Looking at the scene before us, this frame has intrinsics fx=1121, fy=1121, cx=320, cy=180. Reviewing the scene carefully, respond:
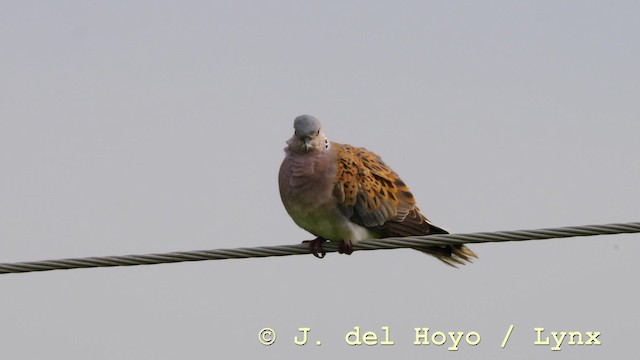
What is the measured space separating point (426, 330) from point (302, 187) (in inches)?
51.1

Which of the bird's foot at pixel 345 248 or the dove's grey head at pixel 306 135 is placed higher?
the dove's grey head at pixel 306 135

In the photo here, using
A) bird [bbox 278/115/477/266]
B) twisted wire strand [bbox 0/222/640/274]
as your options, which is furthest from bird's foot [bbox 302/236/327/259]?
twisted wire strand [bbox 0/222/640/274]

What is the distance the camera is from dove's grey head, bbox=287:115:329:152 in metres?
6.80

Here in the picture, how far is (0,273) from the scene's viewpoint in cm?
548

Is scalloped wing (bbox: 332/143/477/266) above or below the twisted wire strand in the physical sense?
above

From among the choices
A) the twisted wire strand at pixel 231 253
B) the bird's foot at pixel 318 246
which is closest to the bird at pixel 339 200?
the bird's foot at pixel 318 246

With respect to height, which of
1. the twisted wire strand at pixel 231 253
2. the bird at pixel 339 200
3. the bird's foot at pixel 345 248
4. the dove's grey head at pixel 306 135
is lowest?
the twisted wire strand at pixel 231 253

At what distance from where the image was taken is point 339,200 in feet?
22.6

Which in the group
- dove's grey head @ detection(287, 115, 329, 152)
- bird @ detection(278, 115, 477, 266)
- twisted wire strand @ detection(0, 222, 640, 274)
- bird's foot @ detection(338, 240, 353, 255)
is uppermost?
dove's grey head @ detection(287, 115, 329, 152)

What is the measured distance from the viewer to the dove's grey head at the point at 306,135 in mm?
6797

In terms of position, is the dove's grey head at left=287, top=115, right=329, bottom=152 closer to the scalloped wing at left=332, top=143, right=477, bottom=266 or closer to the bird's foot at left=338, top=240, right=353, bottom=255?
the scalloped wing at left=332, top=143, right=477, bottom=266

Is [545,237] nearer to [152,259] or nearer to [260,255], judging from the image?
[260,255]

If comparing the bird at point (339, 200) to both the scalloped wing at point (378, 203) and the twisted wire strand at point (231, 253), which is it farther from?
the twisted wire strand at point (231, 253)

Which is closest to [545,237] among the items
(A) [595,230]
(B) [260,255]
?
(A) [595,230]
